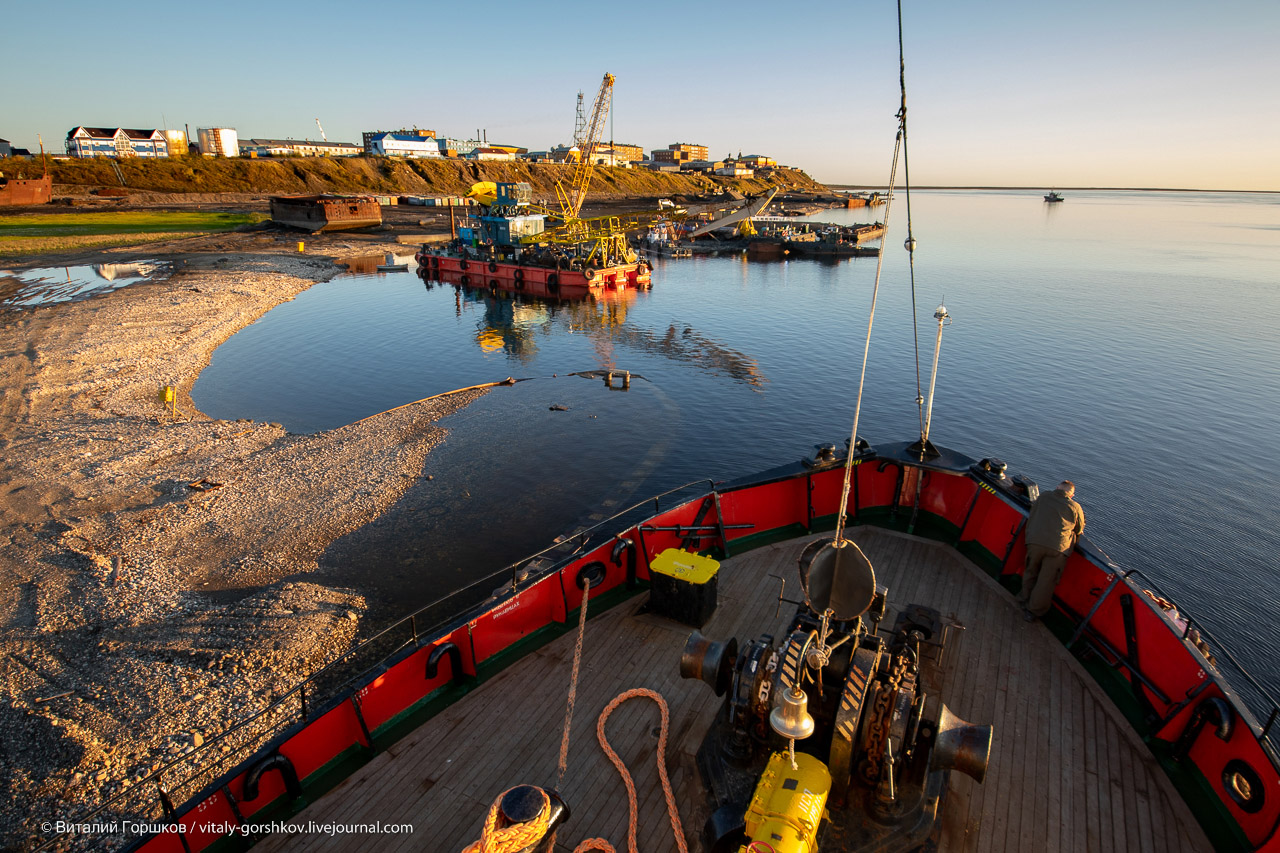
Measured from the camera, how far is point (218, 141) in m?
180

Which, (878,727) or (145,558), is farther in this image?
(145,558)

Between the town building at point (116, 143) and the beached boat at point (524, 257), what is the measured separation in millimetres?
Result: 119379

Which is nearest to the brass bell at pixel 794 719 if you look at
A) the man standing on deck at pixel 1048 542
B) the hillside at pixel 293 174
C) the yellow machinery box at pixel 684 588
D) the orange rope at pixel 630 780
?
the orange rope at pixel 630 780

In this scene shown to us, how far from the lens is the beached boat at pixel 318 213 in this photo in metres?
83.6

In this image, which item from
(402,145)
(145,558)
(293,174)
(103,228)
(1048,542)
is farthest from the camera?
(402,145)

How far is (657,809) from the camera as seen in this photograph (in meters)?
6.49

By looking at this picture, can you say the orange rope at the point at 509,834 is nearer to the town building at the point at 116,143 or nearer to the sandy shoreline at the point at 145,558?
the sandy shoreline at the point at 145,558

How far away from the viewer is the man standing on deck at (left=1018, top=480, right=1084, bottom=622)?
28.2 ft

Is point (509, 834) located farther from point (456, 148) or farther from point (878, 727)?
point (456, 148)

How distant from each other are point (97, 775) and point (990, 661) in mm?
13129

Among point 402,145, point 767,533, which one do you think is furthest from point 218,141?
point 767,533

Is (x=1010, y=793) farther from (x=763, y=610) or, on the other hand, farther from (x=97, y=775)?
(x=97, y=775)

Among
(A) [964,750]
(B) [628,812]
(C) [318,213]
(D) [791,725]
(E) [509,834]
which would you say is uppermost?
(C) [318,213]

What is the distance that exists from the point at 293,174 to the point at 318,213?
58026 mm
